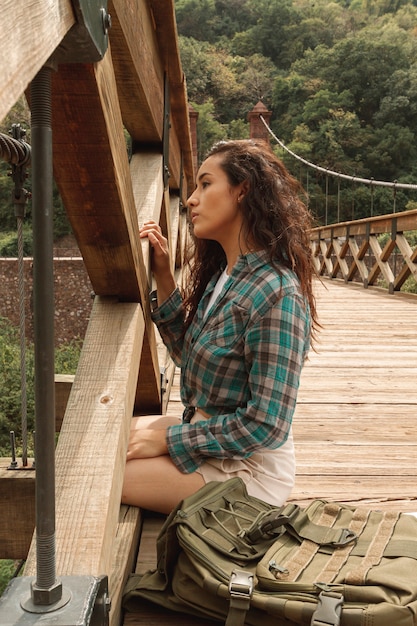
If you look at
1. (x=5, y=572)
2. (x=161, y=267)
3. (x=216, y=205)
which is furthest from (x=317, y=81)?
(x=216, y=205)

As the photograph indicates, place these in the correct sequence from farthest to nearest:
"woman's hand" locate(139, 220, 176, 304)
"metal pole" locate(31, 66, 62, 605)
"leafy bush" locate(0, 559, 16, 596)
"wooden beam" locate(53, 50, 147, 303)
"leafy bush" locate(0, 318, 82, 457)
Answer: "leafy bush" locate(0, 318, 82, 457) < "leafy bush" locate(0, 559, 16, 596) < "woman's hand" locate(139, 220, 176, 304) < "wooden beam" locate(53, 50, 147, 303) < "metal pole" locate(31, 66, 62, 605)

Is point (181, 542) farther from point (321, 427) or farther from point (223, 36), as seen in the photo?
point (223, 36)

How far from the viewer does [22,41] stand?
15.5 inches

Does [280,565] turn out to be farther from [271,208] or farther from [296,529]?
[271,208]

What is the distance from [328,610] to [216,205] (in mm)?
740

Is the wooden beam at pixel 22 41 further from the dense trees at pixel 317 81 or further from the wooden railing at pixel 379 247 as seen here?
Result: the dense trees at pixel 317 81

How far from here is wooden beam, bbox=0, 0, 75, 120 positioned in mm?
357

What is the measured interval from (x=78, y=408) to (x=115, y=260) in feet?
0.89

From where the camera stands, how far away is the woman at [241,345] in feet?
3.73

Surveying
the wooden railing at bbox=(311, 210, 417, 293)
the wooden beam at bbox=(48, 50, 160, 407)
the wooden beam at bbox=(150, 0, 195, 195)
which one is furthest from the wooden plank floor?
the wooden railing at bbox=(311, 210, 417, 293)

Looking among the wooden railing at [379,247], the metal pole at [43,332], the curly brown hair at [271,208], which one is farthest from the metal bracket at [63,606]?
the wooden railing at [379,247]

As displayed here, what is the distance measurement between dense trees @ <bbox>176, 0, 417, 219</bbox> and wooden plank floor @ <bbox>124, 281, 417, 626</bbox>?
1953cm

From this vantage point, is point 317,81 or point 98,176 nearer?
point 98,176

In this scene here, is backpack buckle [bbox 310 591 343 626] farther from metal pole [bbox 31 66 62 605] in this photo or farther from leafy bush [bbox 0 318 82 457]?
leafy bush [bbox 0 318 82 457]
